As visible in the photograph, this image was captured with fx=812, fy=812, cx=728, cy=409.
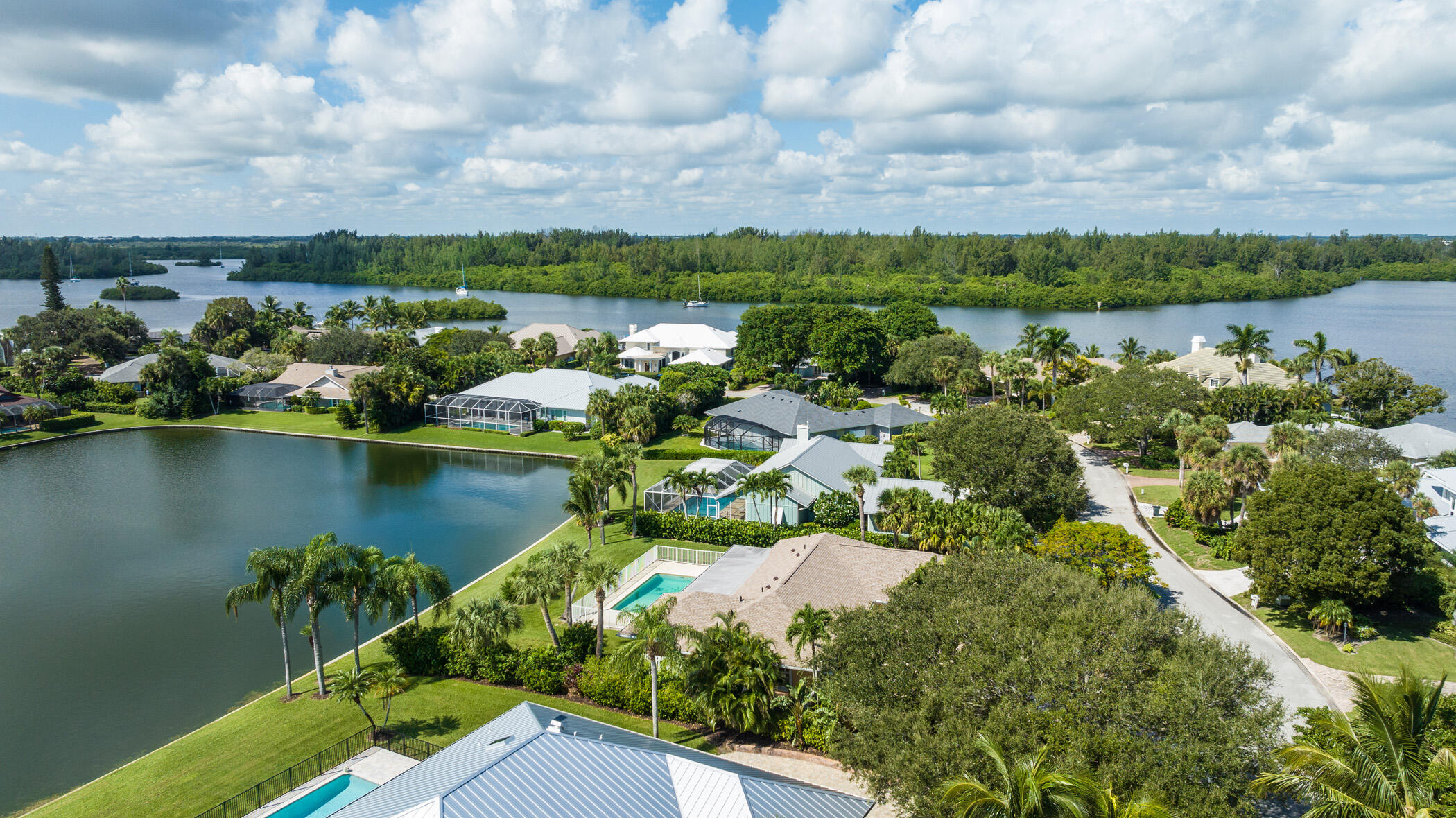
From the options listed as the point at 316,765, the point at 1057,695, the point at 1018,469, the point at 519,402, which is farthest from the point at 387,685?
the point at 519,402

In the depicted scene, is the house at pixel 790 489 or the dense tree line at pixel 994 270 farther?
the dense tree line at pixel 994 270

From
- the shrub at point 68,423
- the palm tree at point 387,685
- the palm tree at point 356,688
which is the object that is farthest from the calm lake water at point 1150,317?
A: the palm tree at point 356,688

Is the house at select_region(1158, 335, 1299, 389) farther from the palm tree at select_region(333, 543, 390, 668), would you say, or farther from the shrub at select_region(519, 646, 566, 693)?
the palm tree at select_region(333, 543, 390, 668)

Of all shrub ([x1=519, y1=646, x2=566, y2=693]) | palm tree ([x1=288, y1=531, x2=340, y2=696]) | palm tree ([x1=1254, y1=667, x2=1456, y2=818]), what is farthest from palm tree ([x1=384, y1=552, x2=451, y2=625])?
palm tree ([x1=1254, y1=667, x2=1456, y2=818])

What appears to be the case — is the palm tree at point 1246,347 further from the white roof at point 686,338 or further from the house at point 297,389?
the house at point 297,389

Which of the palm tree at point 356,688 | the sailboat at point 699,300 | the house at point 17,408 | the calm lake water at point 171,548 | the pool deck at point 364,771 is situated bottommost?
the calm lake water at point 171,548

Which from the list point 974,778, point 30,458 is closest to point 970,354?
point 974,778

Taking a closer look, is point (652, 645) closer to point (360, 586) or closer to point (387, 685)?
point (387, 685)

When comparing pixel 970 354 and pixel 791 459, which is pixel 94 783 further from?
pixel 970 354
